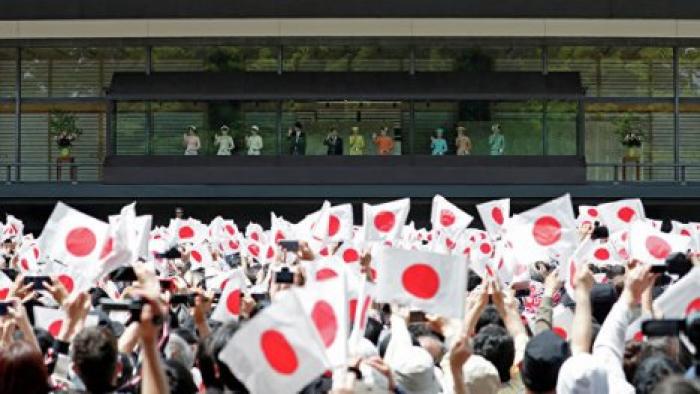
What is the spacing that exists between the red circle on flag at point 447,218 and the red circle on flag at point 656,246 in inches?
326

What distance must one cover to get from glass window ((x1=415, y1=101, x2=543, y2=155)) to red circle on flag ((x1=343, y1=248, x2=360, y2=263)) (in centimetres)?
2787

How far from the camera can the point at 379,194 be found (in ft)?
136

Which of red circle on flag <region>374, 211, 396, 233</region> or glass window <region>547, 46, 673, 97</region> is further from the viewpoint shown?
glass window <region>547, 46, 673, 97</region>

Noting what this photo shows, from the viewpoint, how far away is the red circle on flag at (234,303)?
35.1 ft

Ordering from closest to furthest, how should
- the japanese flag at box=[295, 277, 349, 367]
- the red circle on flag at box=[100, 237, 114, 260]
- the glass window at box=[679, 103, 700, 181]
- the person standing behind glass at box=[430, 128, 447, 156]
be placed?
the japanese flag at box=[295, 277, 349, 367] → the red circle on flag at box=[100, 237, 114, 260] → the person standing behind glass at box=[430, 128, 447, 156] → the glass window at box=[679, 103, 700, 181]

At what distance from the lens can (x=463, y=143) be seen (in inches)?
1661

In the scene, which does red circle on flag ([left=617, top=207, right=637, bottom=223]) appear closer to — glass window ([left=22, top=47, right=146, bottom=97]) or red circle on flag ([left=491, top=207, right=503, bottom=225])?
red circle on flag ([left=491, top=207, right=503, bottom=225])

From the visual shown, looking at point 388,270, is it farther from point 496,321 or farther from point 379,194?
point 379,194

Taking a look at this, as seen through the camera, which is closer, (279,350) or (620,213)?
(279,350)

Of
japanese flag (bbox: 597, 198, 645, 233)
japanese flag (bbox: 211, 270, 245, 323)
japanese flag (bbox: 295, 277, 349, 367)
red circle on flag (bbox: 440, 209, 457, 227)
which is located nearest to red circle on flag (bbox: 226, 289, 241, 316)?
japanese flag (bbox: 211, 270, 245, 323)

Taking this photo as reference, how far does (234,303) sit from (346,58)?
32568 millimetres

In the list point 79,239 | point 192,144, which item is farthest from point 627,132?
point 79,239

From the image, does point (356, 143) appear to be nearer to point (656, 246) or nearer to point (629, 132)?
point (629, 132)

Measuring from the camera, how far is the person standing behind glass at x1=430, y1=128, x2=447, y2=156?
4253 centimetres
